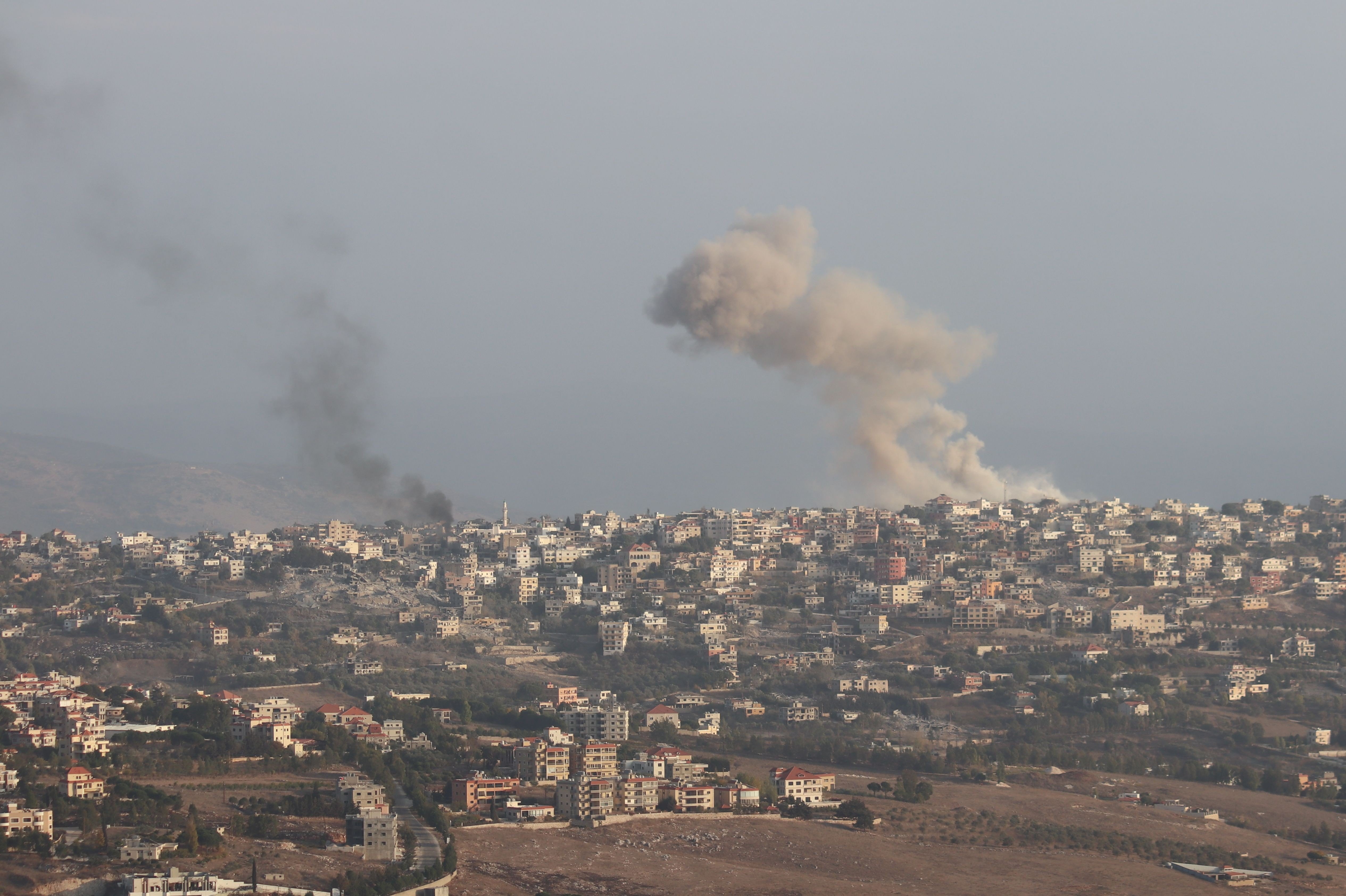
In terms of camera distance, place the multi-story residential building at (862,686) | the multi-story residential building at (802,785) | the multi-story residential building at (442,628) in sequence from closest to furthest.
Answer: the multi-story residential building at (802,785) → the multi-story residential building at (862,686) → the multi-story residential building at (442,628)

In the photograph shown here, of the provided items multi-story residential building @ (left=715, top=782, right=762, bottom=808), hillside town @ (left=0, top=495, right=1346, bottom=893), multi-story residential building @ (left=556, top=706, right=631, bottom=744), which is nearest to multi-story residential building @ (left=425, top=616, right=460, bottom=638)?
hillside town @ (left=0, top=495, right=1346, bottom=893)

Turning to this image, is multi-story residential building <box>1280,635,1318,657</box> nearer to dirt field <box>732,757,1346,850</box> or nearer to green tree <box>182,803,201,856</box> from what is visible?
dirt field <box>732,757,1346,850</box>

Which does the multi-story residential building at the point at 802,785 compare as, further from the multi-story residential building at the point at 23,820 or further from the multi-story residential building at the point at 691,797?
the multi-story residential building at the point at 23,820

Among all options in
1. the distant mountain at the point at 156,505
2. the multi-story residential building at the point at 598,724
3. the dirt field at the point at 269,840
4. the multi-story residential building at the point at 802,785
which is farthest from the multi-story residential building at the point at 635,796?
the distant mountain at the point at 156,505

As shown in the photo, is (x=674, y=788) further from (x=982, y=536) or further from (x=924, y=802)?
(x=982, y=536)

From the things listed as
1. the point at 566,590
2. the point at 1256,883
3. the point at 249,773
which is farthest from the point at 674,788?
the point at 566,590

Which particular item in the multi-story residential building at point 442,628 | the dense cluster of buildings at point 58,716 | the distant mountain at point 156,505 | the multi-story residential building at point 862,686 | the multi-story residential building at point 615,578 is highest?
the distant mountain at point 156,505

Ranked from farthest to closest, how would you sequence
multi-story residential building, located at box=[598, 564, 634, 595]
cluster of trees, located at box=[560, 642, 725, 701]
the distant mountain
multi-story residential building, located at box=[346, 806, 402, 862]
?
the distant mountain, multi-story residential building, located at box=[598, 564, 634, 595], cluster of trees, located at box=[560, 642, 725, 701], multi-story residential building, located at box=[346, 806, 402, 862]

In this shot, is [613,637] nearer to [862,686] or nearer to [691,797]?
[862,686]
